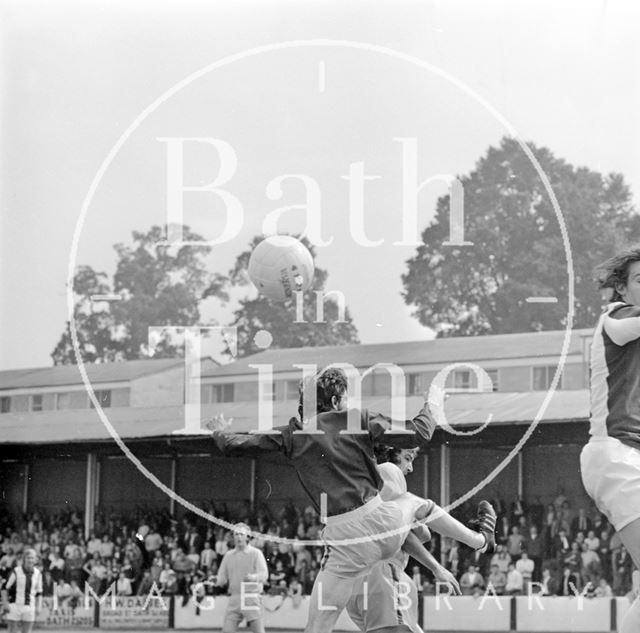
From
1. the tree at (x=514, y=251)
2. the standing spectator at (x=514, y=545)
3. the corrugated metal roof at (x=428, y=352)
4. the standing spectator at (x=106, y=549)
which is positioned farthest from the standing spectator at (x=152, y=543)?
the tree at (x=514, y=251)

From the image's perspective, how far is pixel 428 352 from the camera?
3691cm

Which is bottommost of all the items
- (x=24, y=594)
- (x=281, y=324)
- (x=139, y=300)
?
(x=24, y=594)

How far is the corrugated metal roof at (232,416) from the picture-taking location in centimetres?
2564

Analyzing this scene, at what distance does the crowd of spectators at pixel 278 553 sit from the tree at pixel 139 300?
11.8 meters

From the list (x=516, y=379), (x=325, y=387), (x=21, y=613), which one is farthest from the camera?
(x=516, y=379)

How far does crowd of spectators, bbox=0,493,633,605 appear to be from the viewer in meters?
22.1

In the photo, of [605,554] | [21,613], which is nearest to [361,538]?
[21,613]

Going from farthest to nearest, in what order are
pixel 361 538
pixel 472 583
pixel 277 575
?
pixel 277 575 < pixel 472 583 < pixel 361 538

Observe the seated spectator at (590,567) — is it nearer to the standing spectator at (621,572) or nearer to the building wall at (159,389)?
the standing spectator at (621,572)

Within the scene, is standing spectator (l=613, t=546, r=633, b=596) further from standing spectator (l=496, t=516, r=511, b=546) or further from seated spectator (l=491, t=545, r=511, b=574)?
standing spectator (l=496, t=516, r=511, b=546)

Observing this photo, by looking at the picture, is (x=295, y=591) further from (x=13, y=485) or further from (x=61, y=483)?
(x=13, y=485)

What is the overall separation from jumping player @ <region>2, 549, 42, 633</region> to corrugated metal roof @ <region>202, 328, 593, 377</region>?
55.5 ft

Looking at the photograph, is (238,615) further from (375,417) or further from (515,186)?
(515,186)

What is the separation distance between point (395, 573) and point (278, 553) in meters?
16.6
